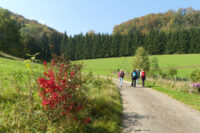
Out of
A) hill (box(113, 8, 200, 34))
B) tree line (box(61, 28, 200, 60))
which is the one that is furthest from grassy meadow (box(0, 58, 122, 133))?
hill (box(113, 8, 200, 34))

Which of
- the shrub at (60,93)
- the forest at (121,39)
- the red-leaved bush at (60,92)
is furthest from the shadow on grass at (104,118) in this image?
the forest at (121,39)

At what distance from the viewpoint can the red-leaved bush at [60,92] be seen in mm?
3812

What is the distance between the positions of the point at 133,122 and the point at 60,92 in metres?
3.33

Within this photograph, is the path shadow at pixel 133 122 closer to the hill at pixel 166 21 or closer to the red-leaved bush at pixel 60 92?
the red-leaved bush at pixel 60 92

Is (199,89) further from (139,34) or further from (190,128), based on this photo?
(139,34)

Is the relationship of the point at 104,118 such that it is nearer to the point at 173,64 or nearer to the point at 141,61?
the point at 141,61

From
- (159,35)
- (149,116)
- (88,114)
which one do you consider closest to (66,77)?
(88,114)

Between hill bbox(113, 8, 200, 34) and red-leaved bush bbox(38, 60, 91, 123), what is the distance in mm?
88614

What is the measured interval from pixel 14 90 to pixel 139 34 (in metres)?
77.6

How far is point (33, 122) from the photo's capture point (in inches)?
163

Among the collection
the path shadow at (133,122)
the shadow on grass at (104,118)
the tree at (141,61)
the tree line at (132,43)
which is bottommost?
the path shadow at (133,122)

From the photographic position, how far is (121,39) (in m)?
79.5

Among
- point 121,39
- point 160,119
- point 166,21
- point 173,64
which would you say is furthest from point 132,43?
point 160,119

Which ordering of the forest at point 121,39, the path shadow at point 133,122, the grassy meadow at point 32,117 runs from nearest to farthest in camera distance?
the grassy meadow at point 32,117 < the path shadow at point 133,122 < the forest at point 121,39
